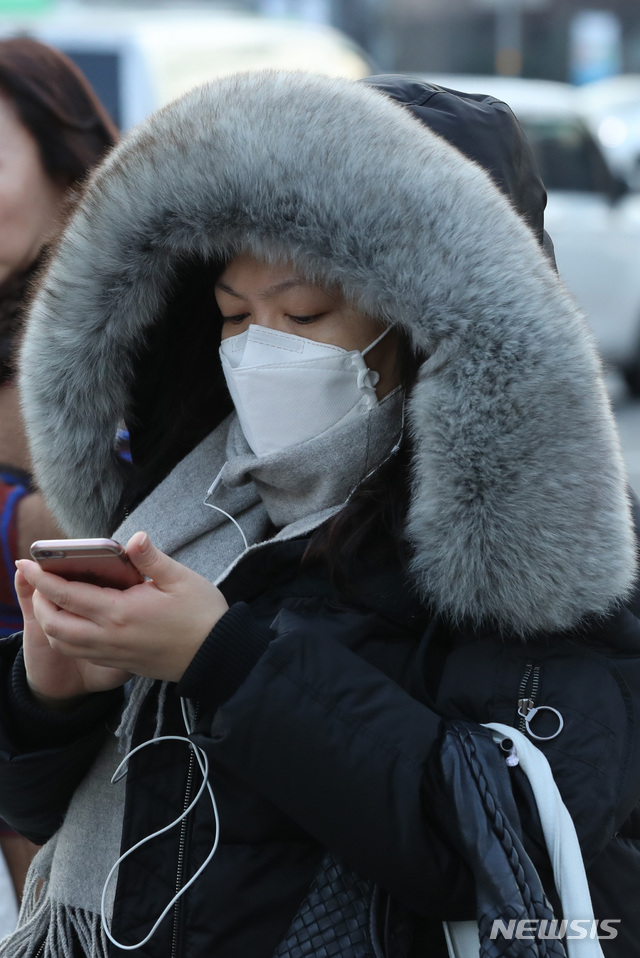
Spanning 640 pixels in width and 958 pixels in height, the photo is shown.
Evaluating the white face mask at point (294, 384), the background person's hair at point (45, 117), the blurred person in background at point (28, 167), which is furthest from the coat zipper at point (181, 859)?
the background person's hair at point (45, 117)

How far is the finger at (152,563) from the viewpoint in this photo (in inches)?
58.8

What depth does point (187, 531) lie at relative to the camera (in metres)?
1.93

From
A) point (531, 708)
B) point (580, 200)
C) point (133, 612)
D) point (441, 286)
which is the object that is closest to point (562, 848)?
point (531, 708)

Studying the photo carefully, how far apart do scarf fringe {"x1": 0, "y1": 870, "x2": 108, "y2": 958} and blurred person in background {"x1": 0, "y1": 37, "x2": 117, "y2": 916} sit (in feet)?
2.54

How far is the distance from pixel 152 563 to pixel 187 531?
1.30ft

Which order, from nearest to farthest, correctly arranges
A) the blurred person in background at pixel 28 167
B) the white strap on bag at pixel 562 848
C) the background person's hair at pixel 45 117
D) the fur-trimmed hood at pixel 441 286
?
the white strap on bag at pixel 562 848 → the fur-trimmed hood at pixel 441 286 → the blurred person in background at pixel 28 167 → the background person's hair at pixel 45 117

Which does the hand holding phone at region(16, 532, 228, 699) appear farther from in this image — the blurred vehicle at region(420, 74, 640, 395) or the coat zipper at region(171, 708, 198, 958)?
the blurred vehicle at region(420, 74, 640, 395)

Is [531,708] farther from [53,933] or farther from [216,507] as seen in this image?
[53,933]

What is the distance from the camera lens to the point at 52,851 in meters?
1.95

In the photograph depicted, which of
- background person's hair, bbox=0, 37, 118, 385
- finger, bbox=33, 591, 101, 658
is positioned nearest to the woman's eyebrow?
finger, bbox=33, 591, 101, 658

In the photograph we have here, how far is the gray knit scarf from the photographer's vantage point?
177cm

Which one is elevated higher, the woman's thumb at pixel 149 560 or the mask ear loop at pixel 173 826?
the woman's thumb at pixel 149 560

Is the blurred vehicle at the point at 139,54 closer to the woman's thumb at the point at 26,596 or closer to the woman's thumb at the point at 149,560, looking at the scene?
the woman's thumb at the point at 26,596

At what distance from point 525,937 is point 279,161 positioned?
1.08m
